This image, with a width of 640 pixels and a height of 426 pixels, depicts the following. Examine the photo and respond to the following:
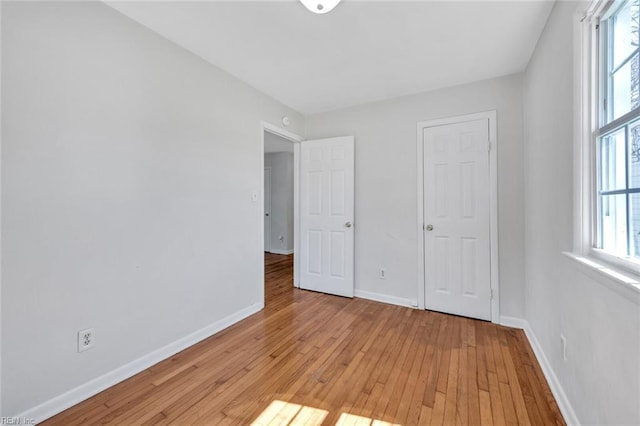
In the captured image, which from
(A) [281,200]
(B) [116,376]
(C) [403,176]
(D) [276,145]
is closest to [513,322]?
(C) [403,176]

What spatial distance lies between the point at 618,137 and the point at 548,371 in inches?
57.8

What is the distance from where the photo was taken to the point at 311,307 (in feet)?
9.76

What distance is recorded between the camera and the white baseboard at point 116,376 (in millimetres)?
1402

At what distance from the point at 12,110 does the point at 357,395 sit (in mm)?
2409

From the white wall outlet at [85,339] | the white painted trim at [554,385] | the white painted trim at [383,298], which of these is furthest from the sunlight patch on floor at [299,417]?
the white painted trim at [383,298]

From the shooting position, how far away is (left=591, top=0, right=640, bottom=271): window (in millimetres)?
984

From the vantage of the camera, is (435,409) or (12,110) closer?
(12,110)

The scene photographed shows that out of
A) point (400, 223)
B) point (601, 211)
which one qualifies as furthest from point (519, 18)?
point (400, 223)

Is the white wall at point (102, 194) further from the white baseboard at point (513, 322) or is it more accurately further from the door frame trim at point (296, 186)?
the white baseboard at point (513, 322)

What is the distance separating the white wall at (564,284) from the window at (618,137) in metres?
0.16

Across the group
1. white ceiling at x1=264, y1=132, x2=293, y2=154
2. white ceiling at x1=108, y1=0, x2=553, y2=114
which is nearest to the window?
white ceiling at x1=108, y1=0, x2=553, y2=114

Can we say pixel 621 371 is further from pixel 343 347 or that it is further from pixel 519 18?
pixel 519 18

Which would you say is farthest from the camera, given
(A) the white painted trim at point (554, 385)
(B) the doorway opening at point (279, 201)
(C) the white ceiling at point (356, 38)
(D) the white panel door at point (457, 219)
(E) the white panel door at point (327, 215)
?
(B) the doorway opening at point (279, 201)

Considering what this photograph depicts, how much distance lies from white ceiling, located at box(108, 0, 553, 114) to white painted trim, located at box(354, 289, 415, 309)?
92.2 inches
